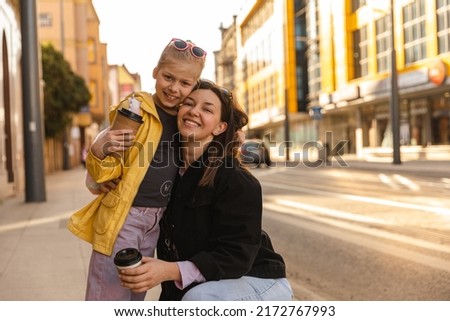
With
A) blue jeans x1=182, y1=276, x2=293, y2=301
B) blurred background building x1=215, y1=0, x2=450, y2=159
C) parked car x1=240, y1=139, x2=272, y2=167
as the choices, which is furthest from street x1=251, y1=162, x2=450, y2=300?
blurred background building x1=215, y1=0, x2=450, y2=159

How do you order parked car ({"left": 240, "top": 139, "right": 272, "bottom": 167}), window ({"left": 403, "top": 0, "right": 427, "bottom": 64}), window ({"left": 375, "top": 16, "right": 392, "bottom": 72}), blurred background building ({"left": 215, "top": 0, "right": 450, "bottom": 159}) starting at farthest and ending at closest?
window ({"left": 375, "top": 16, "right": 392, "bottom": 72}) → blurred background building ({"left": 215, "top": 0, "right": 450, "bottom": 159}) → window ({"left": 403, "top": 0, "right": 427, "bottom": 64}) → parked car ({"left": 240, "top": 139, "right": 272, "bottom": 167})

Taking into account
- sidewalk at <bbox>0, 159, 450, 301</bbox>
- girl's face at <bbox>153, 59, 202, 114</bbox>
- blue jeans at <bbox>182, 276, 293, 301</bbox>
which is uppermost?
girl's face at <bbox>153, 59, 202, 114</bbox>

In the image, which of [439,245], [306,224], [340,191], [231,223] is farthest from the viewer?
[340,191]

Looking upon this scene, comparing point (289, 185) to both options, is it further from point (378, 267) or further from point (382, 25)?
point (382, 25)

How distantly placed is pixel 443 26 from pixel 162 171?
19.5m

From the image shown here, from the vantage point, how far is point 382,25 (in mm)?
24531

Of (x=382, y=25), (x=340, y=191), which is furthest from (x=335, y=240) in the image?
(x=382, y=25)

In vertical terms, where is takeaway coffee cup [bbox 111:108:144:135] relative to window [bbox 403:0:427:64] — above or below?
below

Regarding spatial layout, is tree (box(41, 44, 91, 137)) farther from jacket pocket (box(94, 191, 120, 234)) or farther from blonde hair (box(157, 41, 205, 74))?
blonde hair (box(157, 41, 205, 74))

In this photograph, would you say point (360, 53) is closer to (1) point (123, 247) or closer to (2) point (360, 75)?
(2) point (360, 75)

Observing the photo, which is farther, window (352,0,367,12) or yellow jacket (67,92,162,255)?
window (352,0,367,12)

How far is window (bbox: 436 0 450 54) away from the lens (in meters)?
18.3

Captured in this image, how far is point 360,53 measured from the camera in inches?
1073
